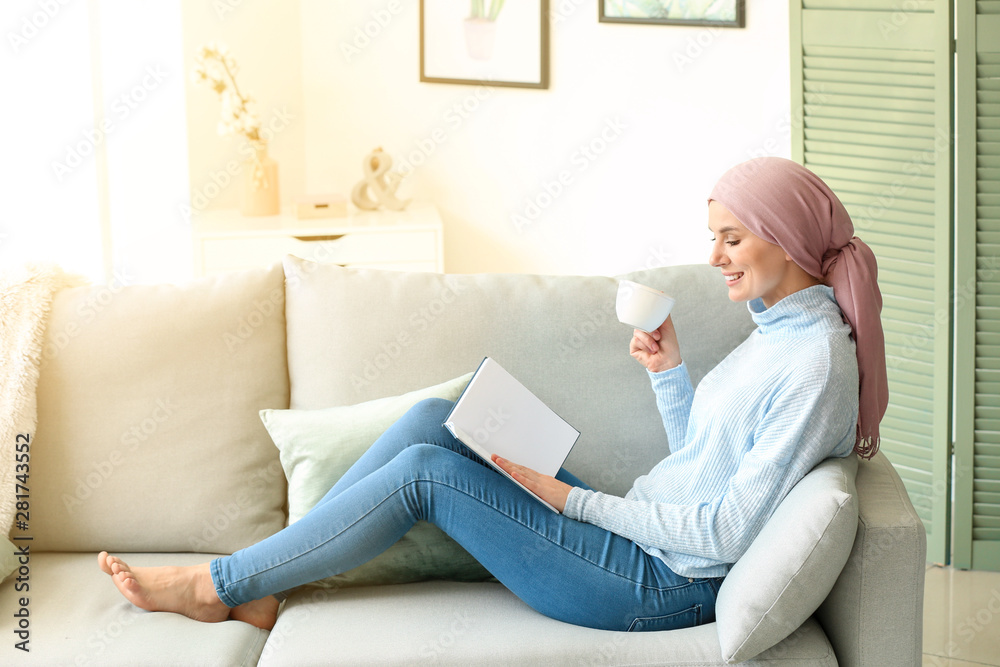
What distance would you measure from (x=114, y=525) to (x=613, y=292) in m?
1.06

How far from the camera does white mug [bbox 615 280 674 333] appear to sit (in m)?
1.63

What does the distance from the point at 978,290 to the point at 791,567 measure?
1401 millimetres

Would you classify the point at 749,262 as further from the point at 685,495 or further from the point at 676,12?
the point at 676,12

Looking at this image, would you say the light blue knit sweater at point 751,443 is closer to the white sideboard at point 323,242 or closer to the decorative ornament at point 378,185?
the white sideboard at point 323,242

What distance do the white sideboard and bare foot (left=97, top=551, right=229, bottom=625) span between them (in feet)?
5.93

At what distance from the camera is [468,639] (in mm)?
1465

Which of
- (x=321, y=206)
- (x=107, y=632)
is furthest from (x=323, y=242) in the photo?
(x=107, y=632)

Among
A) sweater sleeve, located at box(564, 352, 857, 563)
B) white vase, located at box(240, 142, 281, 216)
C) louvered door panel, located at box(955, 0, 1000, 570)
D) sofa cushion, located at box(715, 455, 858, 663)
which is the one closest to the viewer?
sofa cushion, located at box(715, 455, 858, 663)

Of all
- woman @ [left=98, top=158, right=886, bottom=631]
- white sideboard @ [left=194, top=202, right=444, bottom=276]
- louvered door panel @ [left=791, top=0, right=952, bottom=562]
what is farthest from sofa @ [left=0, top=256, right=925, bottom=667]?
white sideboard @ [left=194, top=202, right=444, bottom=276]

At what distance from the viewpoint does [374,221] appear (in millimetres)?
3453

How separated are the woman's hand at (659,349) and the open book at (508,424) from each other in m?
0.20

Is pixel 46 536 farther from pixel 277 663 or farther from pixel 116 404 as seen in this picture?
pixel 277 663

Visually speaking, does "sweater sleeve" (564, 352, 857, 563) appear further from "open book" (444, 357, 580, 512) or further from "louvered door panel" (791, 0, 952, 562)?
"louvered door panel" (791, 0, 952, 562)

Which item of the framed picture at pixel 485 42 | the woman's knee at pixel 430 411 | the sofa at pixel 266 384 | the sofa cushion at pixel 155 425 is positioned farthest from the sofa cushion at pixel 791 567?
the framed picture at pixel 485 42
